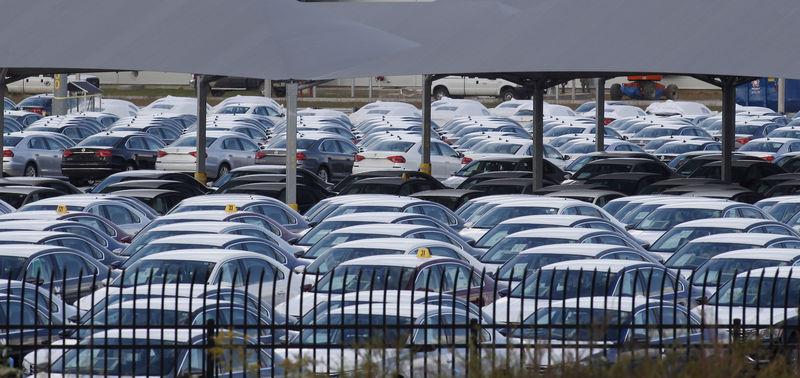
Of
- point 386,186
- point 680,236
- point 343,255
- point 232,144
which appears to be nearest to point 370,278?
point 343,255

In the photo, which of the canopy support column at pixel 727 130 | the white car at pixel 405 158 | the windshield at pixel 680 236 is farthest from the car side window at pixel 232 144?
the windshield at pixel 680 236

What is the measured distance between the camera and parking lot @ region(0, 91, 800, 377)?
848 centimetres

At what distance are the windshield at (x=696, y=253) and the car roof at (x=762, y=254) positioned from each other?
993 millimetres

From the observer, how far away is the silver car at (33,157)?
3478 cm

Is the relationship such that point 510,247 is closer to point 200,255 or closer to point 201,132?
point 200,255

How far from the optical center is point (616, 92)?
77312 millimetres

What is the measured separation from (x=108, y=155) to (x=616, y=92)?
4752 cm

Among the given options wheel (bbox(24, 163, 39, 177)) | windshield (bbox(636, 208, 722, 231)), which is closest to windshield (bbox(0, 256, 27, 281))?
windshield (bbox(636, 208, 722, 231))

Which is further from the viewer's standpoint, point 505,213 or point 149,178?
point 149,178

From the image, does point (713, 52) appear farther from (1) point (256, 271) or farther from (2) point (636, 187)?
(1) point (256, 271)

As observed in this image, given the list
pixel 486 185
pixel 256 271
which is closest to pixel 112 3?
pixel 486 185

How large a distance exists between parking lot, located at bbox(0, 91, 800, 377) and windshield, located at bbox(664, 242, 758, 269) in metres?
0.03

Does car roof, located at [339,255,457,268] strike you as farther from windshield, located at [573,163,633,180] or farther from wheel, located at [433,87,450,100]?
wheel, located at [433,87,450,100]

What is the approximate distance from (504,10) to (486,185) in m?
5.51
